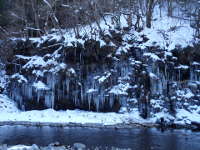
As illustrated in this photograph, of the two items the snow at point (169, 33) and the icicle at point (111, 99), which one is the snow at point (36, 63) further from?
the snow at point (169, 33)

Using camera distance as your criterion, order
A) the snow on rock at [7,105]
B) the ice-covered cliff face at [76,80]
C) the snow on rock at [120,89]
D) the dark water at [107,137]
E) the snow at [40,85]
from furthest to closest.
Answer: the snow at [40,85] → the snow on rock at [7,105] → the ice-covered cliff face at [76,80] → the snow on rock at [120,89] → the dark water at [107,137]

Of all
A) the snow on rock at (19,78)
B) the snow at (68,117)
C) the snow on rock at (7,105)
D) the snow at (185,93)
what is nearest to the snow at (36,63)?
the snow on rock at (19,78)

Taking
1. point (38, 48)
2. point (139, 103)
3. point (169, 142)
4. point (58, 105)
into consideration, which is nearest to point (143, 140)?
point (169, 142)

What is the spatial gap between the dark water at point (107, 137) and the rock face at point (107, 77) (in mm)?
3636

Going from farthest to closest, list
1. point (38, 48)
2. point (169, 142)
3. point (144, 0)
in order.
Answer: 1. point (144, 0)
2. point (38, 48)
3. point (169, 142)

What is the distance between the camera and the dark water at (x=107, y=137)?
14055 mm

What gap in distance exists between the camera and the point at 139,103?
69.3 ft

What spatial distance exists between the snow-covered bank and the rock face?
0.68 metres

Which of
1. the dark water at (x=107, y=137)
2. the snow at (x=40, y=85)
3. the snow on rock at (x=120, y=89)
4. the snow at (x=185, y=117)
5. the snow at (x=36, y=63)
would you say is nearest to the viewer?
the dark water at (x=107, y=137)

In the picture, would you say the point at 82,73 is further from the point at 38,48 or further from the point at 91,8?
the point at 91,8

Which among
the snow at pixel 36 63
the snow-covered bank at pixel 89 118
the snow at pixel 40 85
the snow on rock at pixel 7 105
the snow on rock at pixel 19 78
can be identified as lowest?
the snow-covered bank at pixel 89 118

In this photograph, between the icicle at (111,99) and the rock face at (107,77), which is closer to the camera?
the rock face at (107,77)

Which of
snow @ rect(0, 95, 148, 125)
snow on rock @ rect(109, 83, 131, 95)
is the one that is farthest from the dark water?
snow on rock @ rect(109, 83, 131, 95)

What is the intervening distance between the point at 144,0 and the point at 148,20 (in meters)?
3.68
